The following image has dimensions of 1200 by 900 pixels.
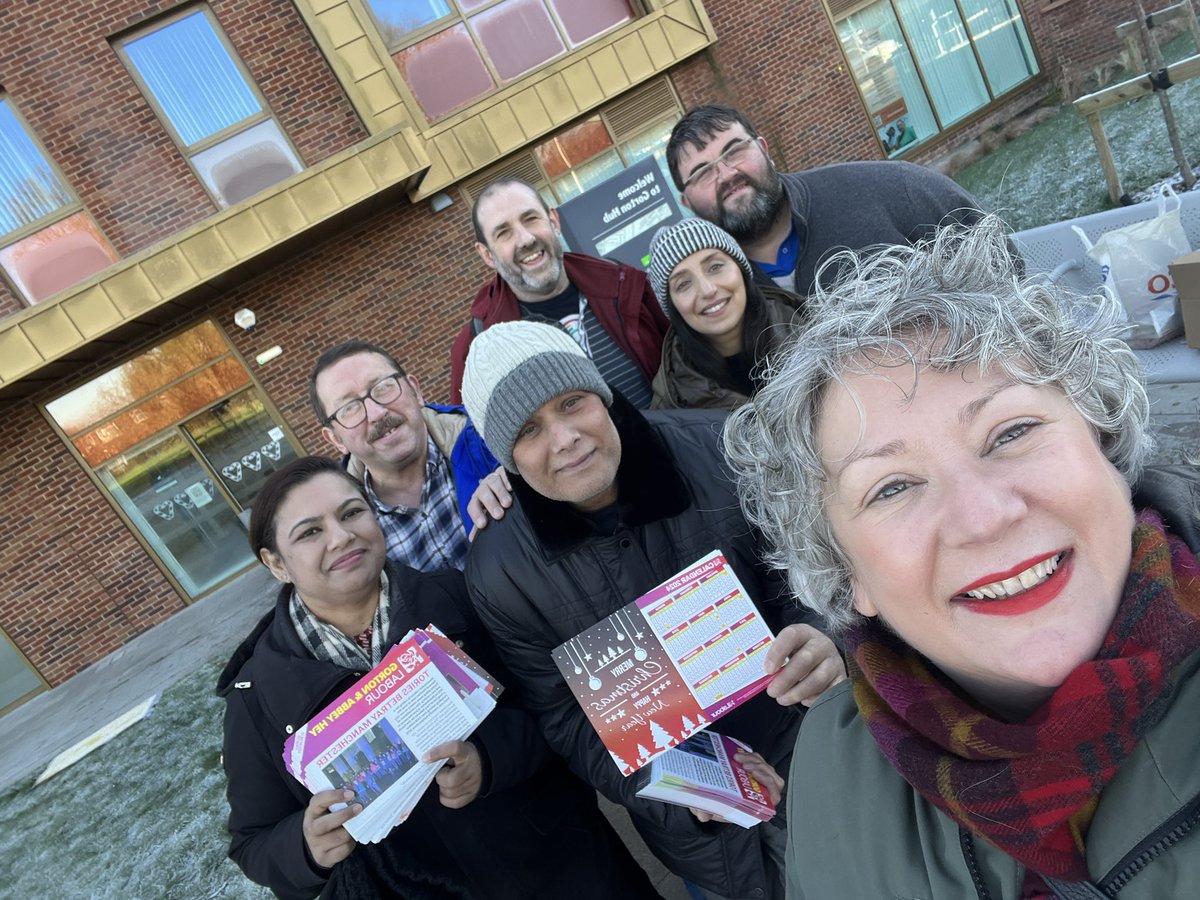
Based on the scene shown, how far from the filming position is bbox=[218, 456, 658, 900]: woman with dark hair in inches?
75.2

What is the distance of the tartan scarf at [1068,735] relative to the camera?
0.94 meters

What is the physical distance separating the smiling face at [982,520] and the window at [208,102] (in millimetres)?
9690

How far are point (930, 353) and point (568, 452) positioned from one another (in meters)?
0.97

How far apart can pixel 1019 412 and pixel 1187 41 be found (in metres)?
14.2

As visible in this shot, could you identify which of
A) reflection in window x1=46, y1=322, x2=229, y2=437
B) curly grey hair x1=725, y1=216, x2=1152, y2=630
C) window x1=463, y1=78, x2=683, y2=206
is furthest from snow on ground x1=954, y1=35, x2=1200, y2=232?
reflection in window x1=46, y1=322, x2=229, y2=437

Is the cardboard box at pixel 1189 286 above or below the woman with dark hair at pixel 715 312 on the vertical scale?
below

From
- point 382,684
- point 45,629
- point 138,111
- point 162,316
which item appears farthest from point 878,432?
point 45,629

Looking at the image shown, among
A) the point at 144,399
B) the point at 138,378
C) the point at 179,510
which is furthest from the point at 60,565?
the point at 138,378

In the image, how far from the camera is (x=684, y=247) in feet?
8.43

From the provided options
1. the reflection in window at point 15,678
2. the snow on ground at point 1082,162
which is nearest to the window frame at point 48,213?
the reflection in window at point 15,678

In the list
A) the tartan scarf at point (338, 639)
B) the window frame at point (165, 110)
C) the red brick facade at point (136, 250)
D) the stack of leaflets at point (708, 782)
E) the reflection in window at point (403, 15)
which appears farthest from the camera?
the reflection in window at point (403, 15)

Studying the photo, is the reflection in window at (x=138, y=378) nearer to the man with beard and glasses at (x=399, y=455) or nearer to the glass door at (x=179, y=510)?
the glass door at (x=179, y=510)

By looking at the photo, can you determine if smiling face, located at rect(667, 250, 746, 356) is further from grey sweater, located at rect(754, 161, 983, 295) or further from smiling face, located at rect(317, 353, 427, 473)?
smiling face, located at rect(317, 353, 427, 473)

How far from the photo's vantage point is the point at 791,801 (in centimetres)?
139
